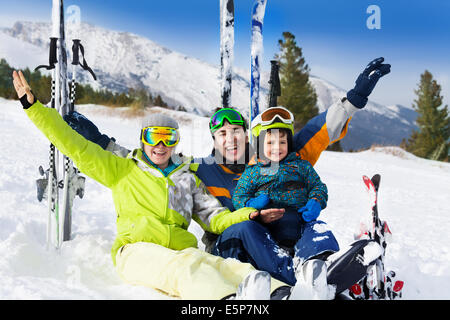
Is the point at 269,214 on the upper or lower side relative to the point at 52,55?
lower

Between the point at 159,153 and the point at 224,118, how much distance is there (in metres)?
0.51

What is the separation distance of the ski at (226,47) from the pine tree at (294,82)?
2055 cm

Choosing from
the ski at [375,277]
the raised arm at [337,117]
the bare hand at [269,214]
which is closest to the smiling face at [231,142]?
the raised arm at [337,117]

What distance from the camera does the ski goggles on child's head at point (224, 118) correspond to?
9.19 feet

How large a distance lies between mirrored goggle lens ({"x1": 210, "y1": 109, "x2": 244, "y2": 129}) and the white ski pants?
941mm

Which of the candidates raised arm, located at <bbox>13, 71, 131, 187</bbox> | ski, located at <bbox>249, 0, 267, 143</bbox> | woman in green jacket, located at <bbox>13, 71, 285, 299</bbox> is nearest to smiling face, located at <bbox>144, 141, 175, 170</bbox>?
woman in green jacket, located at <bbox>13, 71, 285, 299</bbox>

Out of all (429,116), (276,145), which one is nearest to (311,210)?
(276,145)

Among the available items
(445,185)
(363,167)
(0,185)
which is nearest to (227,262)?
(0,185)

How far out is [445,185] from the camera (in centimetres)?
855

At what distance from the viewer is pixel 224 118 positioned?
2.80 m

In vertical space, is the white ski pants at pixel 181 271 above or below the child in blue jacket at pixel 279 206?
below

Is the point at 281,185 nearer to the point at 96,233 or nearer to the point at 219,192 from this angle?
the point at 219,192

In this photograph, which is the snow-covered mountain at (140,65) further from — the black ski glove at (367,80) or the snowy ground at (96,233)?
the black ski glove at (367,80)
